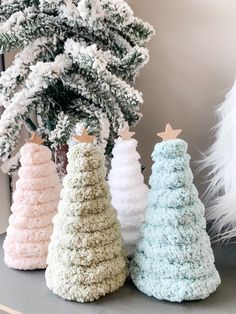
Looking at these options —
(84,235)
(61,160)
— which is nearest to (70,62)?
(61,160)

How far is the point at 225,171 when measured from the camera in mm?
752

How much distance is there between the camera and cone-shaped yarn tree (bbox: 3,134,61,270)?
0.69 metres

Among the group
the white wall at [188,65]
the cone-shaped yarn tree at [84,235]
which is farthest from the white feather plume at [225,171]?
the cone-shaped yarn tree at [84,235]

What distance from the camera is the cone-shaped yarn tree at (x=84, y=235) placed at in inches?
23.6

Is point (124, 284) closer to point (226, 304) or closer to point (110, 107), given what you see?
point (226, 304)

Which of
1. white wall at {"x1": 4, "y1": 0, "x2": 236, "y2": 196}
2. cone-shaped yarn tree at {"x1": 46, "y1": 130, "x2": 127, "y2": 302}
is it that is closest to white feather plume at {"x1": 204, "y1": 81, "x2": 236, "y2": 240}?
white wall at {"x1": 4, "y1": 0, "x2": 236, "y2": 196}

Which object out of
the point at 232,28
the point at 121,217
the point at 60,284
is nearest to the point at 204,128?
the point at 232,28

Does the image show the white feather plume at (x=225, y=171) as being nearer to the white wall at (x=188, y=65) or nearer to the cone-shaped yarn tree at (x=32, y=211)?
the white wall at (x=188, y=65)

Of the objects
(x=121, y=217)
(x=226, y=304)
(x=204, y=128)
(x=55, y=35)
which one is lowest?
(x=226, y=304)

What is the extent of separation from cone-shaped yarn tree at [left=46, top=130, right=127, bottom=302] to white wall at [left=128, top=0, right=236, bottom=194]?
355 millimetres

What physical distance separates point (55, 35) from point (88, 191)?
0.96 feet

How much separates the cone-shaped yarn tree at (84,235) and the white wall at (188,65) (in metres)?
0.35

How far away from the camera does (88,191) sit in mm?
602

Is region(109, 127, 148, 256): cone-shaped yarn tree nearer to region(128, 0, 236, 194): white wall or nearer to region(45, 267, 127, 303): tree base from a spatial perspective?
region(45, 267, 127, 303): tree base
